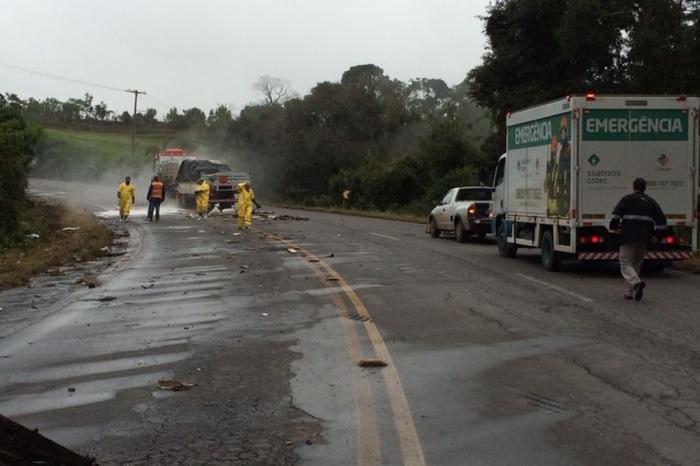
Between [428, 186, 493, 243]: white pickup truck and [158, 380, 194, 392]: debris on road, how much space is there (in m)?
18.4

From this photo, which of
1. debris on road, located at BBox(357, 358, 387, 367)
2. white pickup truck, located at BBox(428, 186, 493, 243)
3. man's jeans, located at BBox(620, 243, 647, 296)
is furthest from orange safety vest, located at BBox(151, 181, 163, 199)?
debris on road, located at BBox(357, 358, 387, 367)

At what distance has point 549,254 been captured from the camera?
1691 cm

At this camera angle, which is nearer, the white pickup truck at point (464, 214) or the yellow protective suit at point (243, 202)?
the white pickup truck at point (464, 214)

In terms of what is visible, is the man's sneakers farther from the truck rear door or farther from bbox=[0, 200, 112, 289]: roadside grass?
bbox=[0, 200, 112, 289]: roadside grass

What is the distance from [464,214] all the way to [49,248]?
11.6 m

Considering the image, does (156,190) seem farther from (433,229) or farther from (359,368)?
(359,368)

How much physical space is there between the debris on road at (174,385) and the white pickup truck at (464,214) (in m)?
18.4

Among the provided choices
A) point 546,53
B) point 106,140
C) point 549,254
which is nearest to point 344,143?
point 546,53

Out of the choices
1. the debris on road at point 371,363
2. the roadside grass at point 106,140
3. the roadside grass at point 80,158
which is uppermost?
the roadside grass at point 106,140

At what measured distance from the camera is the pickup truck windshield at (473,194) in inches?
1040

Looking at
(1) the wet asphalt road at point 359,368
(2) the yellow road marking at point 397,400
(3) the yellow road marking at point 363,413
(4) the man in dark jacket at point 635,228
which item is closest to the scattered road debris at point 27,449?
(1) the wet asphalt road at point 359,368

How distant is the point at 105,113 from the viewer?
5891 inches

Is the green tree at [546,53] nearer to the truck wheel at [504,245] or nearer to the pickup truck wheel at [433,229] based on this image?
the pickup truck wheel at [433,229]

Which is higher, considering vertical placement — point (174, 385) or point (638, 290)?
point (638, 290)
